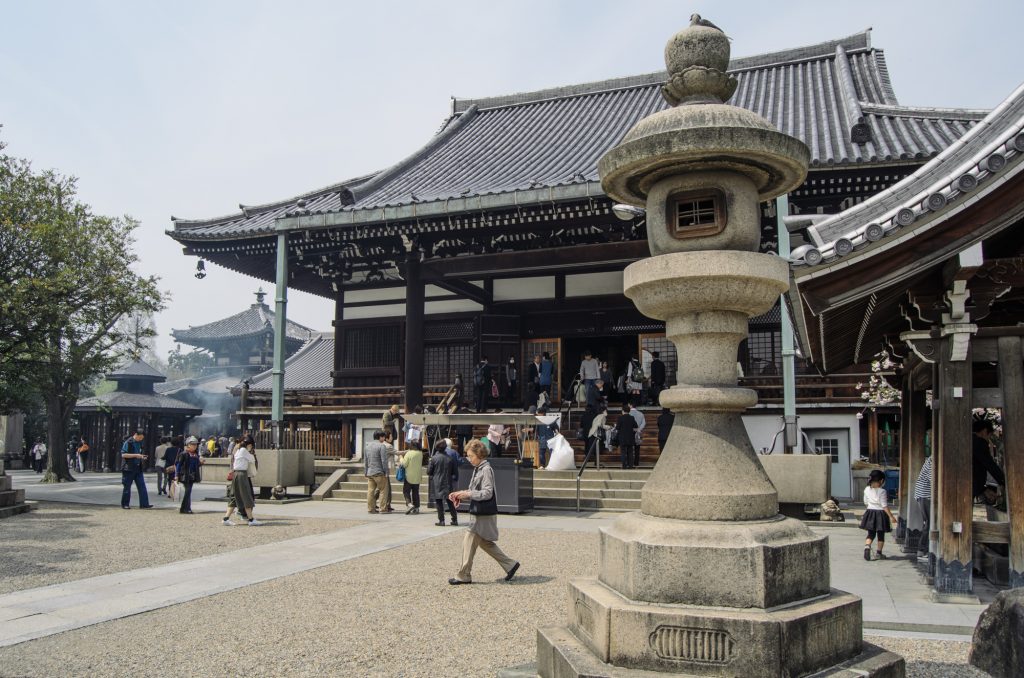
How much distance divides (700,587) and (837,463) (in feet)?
43.0

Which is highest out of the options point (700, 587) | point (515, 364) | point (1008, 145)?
point (1008, 145)

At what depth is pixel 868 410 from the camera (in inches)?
622

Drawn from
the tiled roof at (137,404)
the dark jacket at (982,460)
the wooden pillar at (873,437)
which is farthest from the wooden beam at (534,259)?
the tiled roof at (137,404)

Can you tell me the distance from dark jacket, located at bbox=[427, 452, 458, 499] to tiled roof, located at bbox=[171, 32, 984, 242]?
18.2 feet

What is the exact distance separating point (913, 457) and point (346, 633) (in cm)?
685

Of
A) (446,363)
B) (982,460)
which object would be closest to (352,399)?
(446,363)

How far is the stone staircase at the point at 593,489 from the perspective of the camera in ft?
42.4

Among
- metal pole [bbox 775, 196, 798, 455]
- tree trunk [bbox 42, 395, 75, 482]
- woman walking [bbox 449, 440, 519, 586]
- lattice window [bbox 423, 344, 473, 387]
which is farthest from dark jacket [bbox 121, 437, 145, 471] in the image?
metal pole [bbox 775, 196, 798, 455]

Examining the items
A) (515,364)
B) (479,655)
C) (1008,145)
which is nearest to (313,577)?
(479,655)

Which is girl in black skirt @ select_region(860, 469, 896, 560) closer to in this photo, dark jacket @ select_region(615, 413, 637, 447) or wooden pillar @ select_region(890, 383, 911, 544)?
wooden pillar @ select_region(890, 383, 911, 544)

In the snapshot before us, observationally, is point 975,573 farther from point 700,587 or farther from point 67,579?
point 67,579

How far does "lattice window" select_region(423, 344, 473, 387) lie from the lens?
18.7 m

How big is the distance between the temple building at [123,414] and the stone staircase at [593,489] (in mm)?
→ 18561

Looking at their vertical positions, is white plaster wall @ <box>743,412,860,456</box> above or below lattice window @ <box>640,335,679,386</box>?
below
